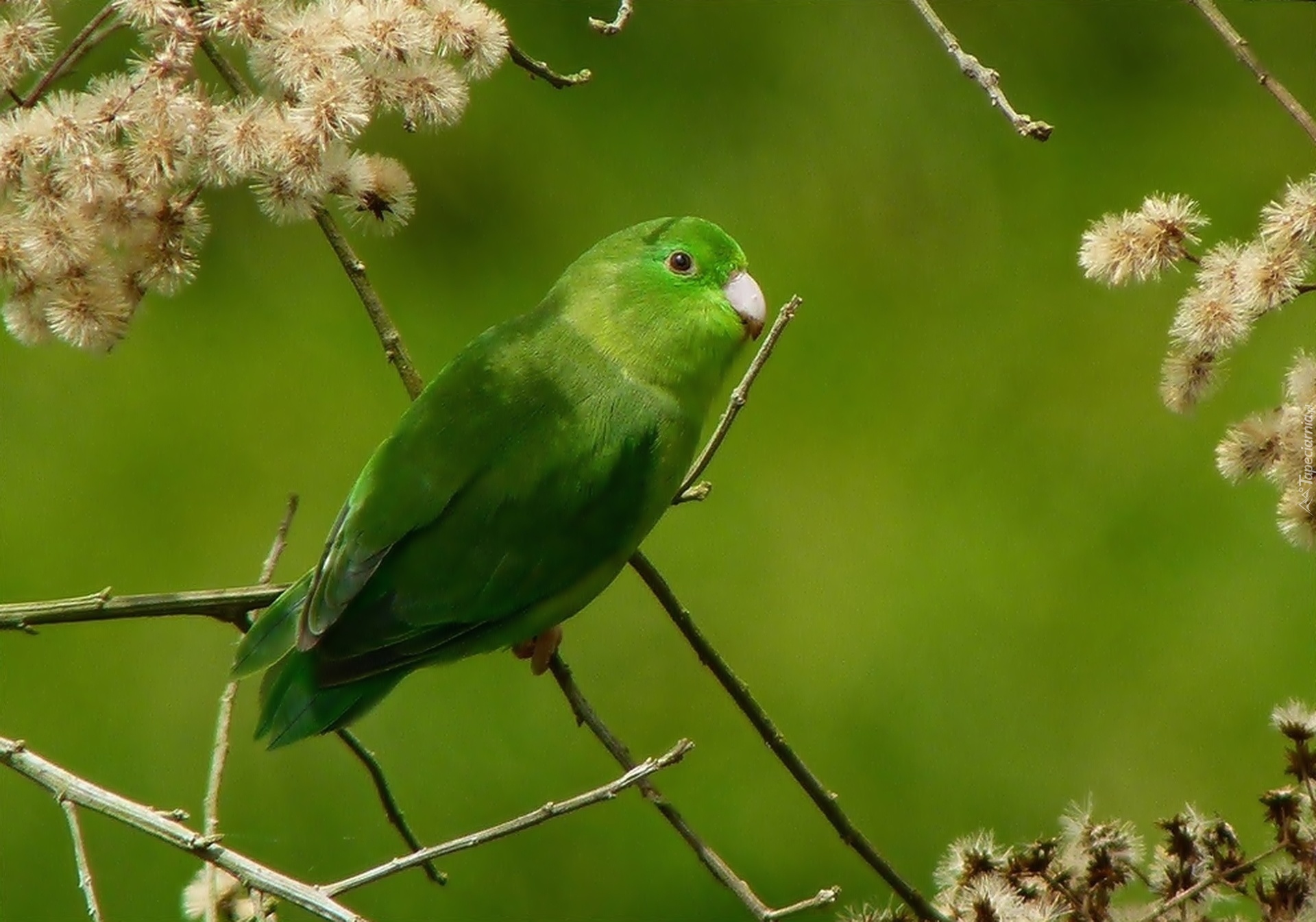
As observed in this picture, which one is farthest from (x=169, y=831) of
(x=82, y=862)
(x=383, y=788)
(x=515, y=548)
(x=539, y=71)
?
(x=539, y=71)

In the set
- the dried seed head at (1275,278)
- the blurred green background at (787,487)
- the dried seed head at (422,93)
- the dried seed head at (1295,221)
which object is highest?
the blurred green background at (787,487)

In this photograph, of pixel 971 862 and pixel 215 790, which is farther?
pixel 971 862

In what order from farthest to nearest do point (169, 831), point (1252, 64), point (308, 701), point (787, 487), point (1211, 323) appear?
1. point (787, 487)
2. point (308, 701)
3. point (1211, 323)
4. point (1252, 64)
5. point (169, 831)

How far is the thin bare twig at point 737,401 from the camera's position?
1.40m

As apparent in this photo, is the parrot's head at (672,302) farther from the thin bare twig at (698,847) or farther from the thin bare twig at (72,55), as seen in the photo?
the thin bare twig at (72,55)

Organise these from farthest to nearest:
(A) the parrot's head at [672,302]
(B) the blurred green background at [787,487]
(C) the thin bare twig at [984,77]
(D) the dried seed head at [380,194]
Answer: (B) the blurred green background at [787,487]
(A) the parrot's head at [672,302]
(D) the dried seed head at [380,194]
(C) the thin bare twig at [984,77]

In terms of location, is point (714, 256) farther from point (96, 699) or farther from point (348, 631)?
point (96, 699)

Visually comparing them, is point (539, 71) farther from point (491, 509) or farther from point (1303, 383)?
point (1303, 383)


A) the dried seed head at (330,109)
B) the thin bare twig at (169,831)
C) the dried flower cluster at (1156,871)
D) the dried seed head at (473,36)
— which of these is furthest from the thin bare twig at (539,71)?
the dried flower cluster at (1156,871)

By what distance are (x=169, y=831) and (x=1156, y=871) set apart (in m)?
0.91

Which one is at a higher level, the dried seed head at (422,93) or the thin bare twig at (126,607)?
the dried seed head at (422,93)

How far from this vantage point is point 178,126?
1338 mm

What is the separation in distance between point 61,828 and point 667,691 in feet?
3.59

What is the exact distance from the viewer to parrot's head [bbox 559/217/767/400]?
178 centimetres
